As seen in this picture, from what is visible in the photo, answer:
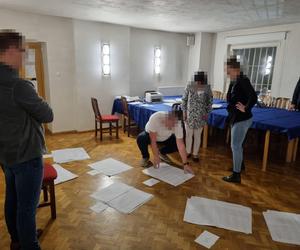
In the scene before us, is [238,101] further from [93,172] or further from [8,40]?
[8,40]

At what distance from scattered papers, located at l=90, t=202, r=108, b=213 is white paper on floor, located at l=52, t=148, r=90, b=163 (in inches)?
50.4

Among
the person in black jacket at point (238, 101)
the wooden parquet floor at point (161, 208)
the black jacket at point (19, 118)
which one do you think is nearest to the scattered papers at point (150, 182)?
the wooden parquet floor at point (161, 208)

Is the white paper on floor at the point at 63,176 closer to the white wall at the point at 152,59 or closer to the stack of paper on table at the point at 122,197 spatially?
the stack of paper on table at the point at 122,197

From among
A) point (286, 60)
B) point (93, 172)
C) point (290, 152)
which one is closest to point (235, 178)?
point (290, 152)

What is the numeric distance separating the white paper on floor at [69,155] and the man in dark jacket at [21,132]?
6.67ft

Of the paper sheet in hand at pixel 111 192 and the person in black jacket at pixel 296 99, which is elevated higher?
the person in black jacket at pixel 296 99

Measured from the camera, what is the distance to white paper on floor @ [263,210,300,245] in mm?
1965

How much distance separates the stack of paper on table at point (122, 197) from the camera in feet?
7.69

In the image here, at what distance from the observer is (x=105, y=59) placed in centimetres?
503

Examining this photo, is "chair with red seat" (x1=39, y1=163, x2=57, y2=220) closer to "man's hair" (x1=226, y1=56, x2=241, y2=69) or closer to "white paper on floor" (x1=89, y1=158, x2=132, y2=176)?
"white paper on floor" (x1=89, y1=158, x2=132, y2=176)

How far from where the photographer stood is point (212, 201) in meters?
2.46

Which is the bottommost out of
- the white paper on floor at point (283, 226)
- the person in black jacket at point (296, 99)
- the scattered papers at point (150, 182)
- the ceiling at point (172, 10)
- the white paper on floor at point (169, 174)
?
the white paper on floor at point (283, 226)

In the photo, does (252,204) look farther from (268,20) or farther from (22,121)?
(268,20)

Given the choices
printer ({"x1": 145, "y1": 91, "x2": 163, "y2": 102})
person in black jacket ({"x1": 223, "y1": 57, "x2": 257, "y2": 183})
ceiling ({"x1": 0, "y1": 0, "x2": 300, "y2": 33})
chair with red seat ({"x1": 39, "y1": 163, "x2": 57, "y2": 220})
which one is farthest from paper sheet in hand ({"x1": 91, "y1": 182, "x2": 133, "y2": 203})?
printer ({"x1": 145, "y1": 91, "x2": 163, "y2": 102})
